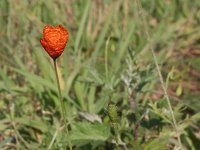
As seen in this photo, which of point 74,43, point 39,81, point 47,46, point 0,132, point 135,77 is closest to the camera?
point 47,46

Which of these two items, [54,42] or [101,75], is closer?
[54,42]

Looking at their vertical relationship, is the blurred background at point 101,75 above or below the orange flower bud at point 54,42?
below

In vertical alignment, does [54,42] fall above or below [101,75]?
above

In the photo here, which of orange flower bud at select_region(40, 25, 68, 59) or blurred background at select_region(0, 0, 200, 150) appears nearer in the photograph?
orange flower bud at select_region(40, 25, 68, 59)

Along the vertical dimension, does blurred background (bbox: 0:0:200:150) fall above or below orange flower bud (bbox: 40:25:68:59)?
below

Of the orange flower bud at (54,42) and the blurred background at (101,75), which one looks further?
the blurred background at (101,75)

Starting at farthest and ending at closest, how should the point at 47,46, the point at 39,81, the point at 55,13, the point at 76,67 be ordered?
the point at 55,13 → the point at 76,67 → the point at 39,81 → the point at 47,46

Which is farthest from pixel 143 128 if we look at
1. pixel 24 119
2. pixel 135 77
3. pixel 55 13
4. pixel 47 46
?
pixel 55 13

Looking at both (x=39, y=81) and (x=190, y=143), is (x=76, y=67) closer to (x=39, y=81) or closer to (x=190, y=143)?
(x=39, y=81)
